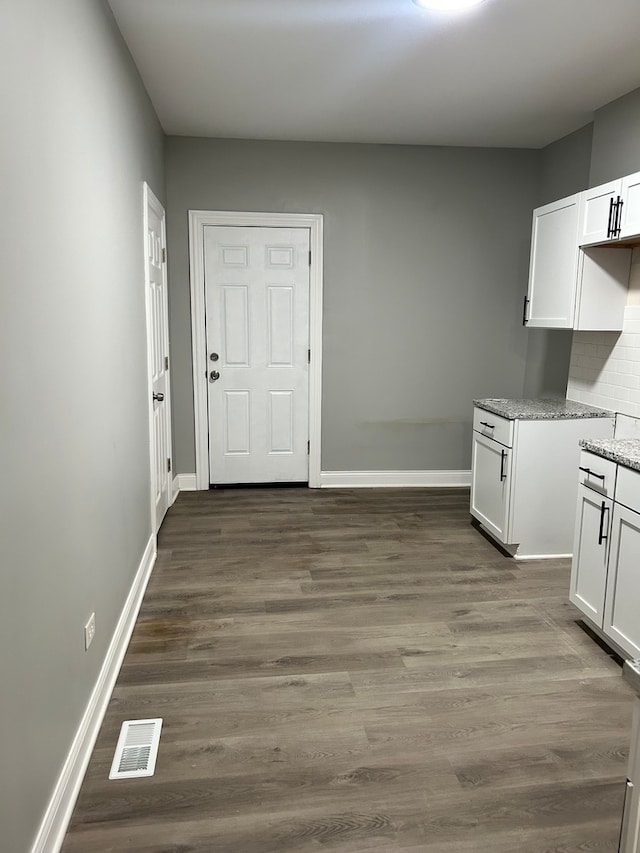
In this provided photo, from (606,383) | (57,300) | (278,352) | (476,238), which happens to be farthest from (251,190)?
(57,300)

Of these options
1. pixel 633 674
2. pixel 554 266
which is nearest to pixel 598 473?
pixel 554 266

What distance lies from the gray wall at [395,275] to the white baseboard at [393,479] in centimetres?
6

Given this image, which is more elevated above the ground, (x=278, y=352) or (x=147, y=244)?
(x=147, y=244)

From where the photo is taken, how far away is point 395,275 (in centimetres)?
513

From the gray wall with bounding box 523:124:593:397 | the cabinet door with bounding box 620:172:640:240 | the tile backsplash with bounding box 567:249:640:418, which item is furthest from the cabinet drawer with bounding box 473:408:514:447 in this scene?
the cabinet door with bounding box 620:172:640:240

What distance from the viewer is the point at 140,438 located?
3471 millimetres

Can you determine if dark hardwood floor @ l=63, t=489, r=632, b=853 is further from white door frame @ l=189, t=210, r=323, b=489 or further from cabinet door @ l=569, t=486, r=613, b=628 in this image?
white door frame @ l=189, t=210, r=323, b=489

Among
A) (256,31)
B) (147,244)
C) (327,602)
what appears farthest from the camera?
(147,244)

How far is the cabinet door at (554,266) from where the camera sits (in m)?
3.71

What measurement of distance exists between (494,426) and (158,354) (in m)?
2.26

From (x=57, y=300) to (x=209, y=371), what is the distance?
326 centimetres

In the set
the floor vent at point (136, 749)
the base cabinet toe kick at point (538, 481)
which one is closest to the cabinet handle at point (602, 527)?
the base cabinet toe kick at point (538, 481)

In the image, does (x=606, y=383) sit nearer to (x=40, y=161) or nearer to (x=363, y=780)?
(x=363, y=780)

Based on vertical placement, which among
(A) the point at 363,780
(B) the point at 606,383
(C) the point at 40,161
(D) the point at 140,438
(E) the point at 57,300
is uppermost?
(C) the point at 40,161
